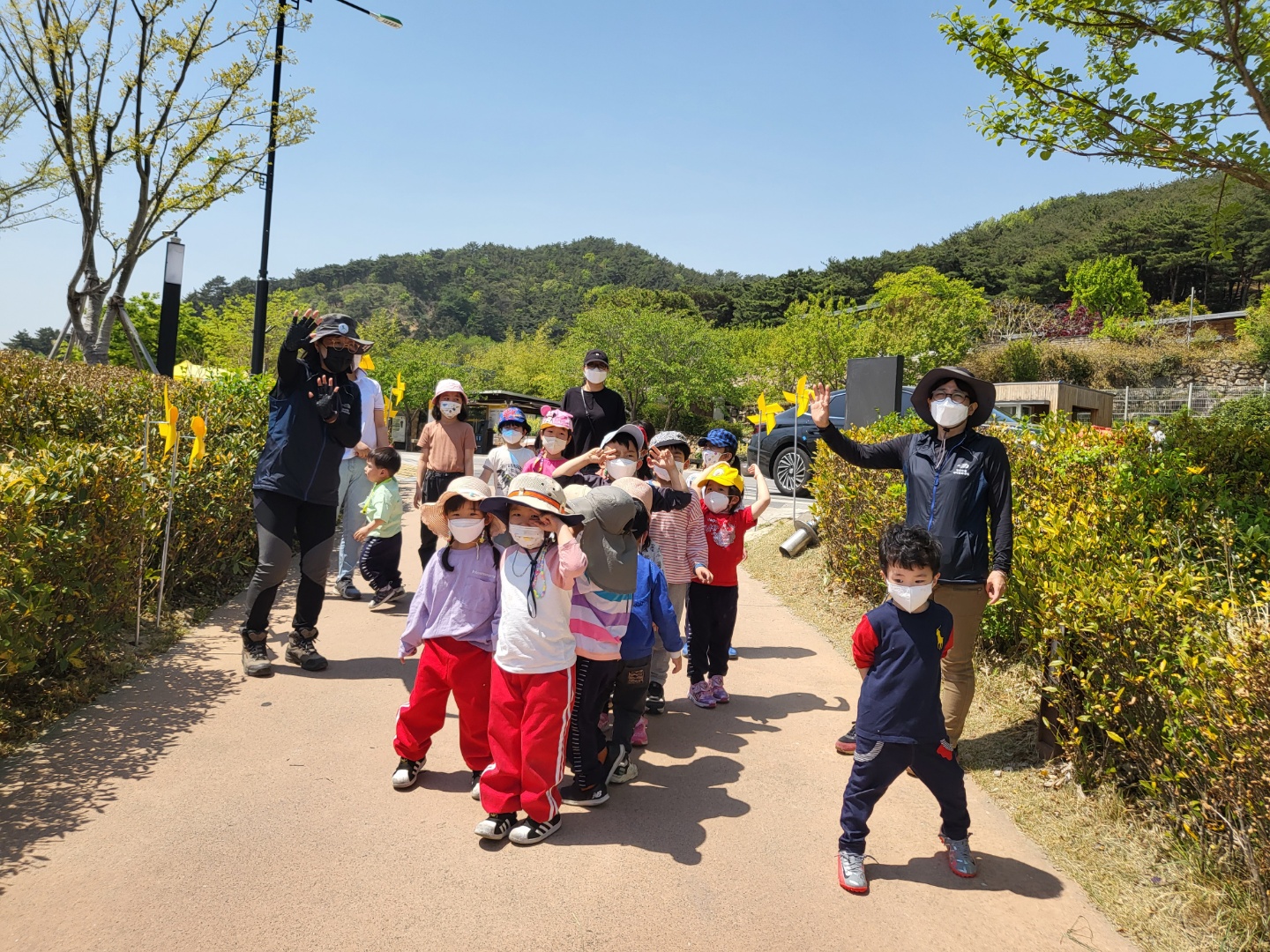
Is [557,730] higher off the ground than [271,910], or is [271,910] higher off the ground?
[557,730]

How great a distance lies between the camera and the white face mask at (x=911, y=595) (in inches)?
118

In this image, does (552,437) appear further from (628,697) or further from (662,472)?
(628,697)

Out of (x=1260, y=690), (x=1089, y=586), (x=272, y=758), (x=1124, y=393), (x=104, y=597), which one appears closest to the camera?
(x=1260, y=690)

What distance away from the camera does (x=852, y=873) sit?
9.50 feet

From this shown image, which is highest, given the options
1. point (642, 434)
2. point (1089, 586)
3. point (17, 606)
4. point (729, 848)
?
point (642, 434)

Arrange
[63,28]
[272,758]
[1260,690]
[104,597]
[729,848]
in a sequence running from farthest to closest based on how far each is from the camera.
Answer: [63,28], [104,597], [272,758], [729,848], [1260,690]

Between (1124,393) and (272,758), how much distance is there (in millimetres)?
32582

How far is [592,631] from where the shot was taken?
134 inches

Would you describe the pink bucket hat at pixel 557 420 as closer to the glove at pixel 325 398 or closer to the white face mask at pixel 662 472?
the white face mask at pixel 662 472

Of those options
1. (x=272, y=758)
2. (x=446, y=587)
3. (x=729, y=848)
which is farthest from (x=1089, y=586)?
(x=272, y=758)

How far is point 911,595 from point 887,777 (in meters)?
0.65

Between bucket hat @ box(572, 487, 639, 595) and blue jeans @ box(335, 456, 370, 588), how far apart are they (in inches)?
161

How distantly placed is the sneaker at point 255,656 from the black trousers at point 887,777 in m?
3.33

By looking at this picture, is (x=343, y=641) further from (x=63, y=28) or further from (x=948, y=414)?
(x=63, y=28)
